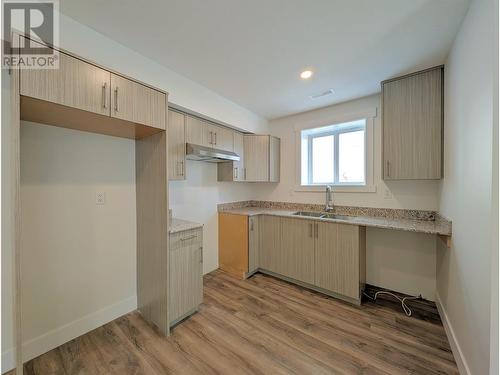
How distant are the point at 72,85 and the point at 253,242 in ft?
8.33

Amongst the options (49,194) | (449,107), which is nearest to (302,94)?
(449,107)

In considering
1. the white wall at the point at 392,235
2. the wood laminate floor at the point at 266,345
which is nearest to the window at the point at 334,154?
the white wall at the point at 392,235

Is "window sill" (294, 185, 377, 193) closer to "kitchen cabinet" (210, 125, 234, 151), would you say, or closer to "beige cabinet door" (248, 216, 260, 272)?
"beige cabinet door" (248, 216, 260, 272)

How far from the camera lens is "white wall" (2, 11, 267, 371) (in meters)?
1.38

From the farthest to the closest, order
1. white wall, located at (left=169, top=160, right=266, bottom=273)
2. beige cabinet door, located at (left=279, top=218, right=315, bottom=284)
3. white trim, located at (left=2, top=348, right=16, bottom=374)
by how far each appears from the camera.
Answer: white wall, located at (left=169, top=160, right=266, bottom=273)
beige cabinet door, located at (left=279, top=218, right=315, bottom=284)
white trim, located at (left=2, top=348, right=16, bottom=374)

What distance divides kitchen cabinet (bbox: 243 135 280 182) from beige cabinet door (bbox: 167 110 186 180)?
1.20m

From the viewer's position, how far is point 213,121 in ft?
9.04

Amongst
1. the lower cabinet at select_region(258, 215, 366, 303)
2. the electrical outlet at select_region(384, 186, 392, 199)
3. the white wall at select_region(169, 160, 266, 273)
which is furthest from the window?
the white wall at select_region(169, 160, 266, 273)

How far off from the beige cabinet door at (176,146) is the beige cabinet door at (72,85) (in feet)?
2.51

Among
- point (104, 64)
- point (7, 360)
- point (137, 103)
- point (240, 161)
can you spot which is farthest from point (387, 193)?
point (7, 360)

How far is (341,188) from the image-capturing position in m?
2.98

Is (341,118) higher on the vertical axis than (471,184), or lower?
higher

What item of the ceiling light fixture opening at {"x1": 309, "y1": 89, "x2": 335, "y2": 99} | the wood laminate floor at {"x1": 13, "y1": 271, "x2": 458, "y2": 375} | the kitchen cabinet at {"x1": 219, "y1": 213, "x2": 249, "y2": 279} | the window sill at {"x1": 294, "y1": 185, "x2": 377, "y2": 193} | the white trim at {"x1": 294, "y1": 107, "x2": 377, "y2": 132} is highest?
the ceiling light fixture opening at {"x1": 309, "y1": 89, "x2": 335, "y2": 99}

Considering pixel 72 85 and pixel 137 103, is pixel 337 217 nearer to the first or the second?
pixel 137 103
